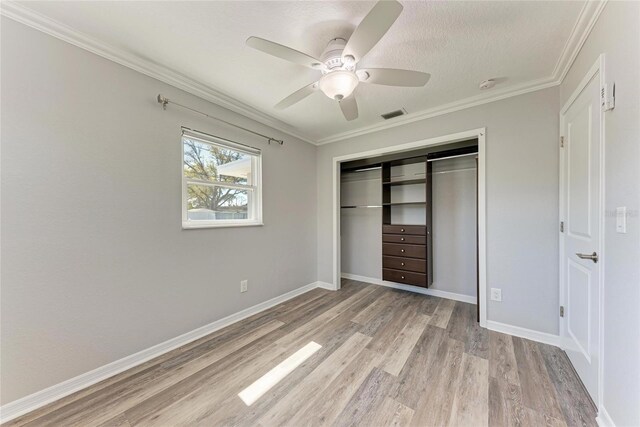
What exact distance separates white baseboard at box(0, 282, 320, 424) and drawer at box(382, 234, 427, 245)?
2.17 m

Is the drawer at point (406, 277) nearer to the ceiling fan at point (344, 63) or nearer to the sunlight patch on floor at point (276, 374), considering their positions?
the sunlight patch on floor at point (276, 374)

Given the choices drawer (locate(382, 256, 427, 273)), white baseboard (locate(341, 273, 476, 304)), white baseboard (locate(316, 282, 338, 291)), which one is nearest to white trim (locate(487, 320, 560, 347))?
white baseboard (locate(341, 273, 476, 304))

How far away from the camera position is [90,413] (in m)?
1.43

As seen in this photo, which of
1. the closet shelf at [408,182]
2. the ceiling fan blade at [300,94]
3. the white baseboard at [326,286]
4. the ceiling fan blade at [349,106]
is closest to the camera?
the ceiling fan blade at [300,94]

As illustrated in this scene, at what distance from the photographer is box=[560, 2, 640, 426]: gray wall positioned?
106cm

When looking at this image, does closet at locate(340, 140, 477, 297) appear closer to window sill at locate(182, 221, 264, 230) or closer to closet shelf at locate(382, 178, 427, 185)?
closet shelf at locate(382, 178, 427, 185)

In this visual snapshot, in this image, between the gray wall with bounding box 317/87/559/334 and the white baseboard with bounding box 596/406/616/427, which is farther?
the gray wall with bounding box 317/87/559/334

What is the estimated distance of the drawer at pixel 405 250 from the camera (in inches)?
124

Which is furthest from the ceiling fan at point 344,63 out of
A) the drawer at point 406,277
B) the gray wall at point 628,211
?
the drawer at point 406,277

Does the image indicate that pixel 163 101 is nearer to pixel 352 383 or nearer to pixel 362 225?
pixel 352 383

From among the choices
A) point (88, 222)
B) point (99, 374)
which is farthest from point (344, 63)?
point (99, 374)

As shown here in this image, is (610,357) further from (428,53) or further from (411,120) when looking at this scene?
(411,120)

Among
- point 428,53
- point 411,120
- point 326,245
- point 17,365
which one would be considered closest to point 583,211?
point 428,53

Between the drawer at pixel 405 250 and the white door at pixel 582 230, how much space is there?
1.35 m
